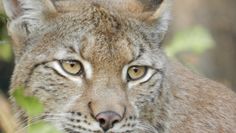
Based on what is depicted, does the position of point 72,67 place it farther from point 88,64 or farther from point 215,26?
point 215,26

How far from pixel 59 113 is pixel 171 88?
1.16 m

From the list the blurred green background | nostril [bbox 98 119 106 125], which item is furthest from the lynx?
the blurred green background

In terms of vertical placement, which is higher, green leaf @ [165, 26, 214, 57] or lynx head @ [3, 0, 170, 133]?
green leaf @ [165, 26, 214, 57]

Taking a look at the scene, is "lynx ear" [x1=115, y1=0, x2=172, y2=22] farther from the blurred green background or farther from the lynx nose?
the blurred green background

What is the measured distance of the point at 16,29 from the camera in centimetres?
612

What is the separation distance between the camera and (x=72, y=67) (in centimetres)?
600

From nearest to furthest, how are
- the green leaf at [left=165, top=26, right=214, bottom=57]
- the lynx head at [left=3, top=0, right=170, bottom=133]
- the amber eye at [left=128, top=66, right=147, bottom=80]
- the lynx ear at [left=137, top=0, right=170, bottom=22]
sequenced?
the lynx head at [left=3, top=0, right=170, bottom=133], the amber eye at [left=128, top=66, right=147, bottom=80], the lynx ear at [left=137, top=0, right=170, bottom=22], the green leaf at [left=165, top=26, right=214, bottom=57]

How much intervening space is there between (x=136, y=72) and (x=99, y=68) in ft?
1.36

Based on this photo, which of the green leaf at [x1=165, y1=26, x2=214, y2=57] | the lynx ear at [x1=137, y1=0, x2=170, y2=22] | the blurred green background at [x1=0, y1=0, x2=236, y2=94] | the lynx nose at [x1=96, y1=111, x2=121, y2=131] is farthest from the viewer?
the blurred green background at [x1=0, y1=0, x2=236, y2=94]

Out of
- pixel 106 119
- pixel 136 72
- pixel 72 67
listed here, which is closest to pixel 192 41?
pixel 136 72

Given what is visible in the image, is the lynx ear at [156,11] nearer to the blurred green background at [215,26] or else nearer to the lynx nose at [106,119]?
the lynx nose at [106,119]

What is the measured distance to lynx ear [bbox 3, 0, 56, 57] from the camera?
6117 mm

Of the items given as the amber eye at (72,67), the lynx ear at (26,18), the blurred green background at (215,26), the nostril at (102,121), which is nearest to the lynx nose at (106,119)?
the nostril at (102,121)

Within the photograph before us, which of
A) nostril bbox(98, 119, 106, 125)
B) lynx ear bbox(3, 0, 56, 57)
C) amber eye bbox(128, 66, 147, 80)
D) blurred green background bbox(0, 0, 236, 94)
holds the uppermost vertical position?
blurred green background bbox(0, 0, 236, 94)
